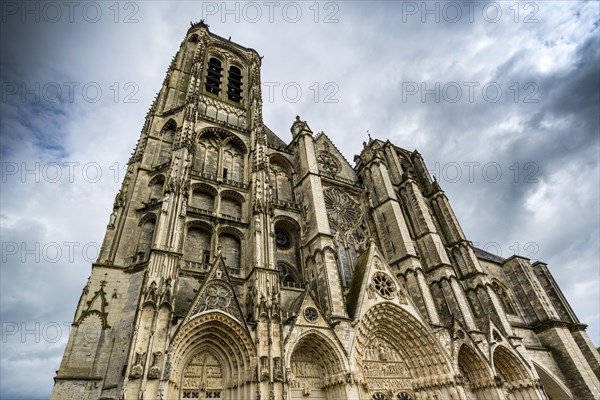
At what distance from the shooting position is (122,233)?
48.6 ft

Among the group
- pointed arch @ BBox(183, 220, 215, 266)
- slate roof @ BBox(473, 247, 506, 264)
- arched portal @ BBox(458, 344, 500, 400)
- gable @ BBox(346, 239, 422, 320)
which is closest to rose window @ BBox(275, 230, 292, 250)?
gable @ BBox(346, 239, 422, 320)

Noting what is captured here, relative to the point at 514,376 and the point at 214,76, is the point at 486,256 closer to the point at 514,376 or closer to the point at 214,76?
the point at 514,376

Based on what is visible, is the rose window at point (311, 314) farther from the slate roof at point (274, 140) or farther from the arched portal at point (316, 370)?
Result: the slate roof at point (274, 140)

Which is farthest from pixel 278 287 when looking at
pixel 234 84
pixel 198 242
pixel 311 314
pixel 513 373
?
pixel 234 84

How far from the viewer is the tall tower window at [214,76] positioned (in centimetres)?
→ 2464

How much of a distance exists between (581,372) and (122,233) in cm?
2636

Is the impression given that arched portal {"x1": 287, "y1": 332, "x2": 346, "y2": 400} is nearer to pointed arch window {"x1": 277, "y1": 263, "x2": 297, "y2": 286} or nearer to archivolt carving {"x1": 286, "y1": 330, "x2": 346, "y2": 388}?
archivolt carving {"x1": 286, "y1": 330, "x2": 346, "y2": 388}

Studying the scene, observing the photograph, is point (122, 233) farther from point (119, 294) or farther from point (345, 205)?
point (345, 205)

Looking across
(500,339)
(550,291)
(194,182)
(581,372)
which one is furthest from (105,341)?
(550,291)

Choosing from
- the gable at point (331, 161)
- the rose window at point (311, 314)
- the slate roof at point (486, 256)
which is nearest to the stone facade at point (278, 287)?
the rose window at point (311, 314)

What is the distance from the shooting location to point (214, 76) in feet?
85.0

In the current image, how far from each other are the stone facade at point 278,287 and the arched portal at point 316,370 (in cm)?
6

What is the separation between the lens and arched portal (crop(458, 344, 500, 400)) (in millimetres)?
16594

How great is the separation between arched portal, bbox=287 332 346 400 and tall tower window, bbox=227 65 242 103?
693 inches
